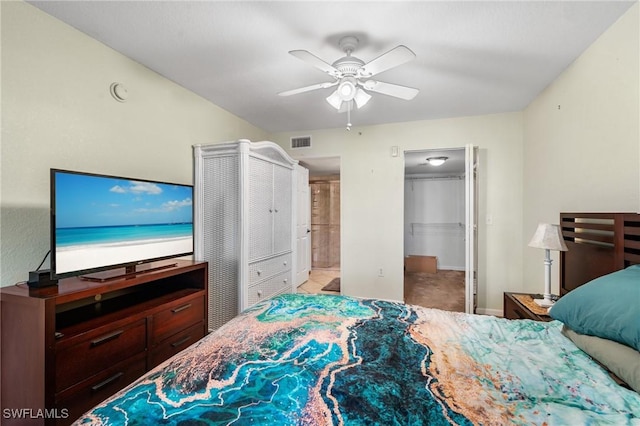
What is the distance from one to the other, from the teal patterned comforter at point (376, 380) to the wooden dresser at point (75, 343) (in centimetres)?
72

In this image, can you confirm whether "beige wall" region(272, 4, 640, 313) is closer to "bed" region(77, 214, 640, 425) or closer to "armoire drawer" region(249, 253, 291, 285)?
"bed" region(77, 214, 640, 425)

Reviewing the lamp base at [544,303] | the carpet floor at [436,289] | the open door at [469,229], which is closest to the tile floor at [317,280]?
the carpet floor at [436,289]

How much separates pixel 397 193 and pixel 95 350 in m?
3.38

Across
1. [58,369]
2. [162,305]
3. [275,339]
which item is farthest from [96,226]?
[275,339]

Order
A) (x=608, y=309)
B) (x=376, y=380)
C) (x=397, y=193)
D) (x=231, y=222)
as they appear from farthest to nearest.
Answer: (x=397, y=193)
(x=231, y=222)
(x=608, y=309)
(x=376, y=380)

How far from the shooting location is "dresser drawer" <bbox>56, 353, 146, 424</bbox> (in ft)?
4.95

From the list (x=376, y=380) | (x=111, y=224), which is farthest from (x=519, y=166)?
(x=111, y=224)

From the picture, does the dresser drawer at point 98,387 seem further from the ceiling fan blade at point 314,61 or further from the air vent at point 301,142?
the air vent at point 301,142

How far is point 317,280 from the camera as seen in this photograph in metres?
5.40

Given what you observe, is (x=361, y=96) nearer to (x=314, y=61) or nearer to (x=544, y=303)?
(x=314, y=61)

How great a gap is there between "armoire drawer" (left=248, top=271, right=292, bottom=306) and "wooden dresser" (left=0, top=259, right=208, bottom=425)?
34.2 inches

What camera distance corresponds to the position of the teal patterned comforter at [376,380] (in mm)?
871

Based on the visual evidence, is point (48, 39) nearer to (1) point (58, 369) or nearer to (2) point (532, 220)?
(1) point (58, 369)

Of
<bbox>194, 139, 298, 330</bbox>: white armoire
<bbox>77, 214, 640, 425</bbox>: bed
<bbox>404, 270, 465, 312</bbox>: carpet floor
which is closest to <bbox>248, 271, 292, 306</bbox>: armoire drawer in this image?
<bbox>194, 139, 298, 330</bbox>: white armoire
